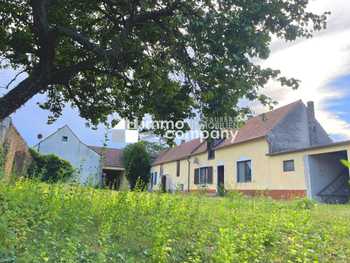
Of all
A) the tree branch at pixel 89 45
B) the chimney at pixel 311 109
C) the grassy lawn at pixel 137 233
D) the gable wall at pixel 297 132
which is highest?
the chimney at pixel 311 109

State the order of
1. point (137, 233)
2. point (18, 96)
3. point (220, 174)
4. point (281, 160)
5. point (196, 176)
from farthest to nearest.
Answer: point (196, 176) < point (220, 174) < point (281, 160) < point (18, 96) < point (137, 233)

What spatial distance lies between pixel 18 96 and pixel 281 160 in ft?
57.2

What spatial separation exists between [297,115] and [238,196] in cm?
1566

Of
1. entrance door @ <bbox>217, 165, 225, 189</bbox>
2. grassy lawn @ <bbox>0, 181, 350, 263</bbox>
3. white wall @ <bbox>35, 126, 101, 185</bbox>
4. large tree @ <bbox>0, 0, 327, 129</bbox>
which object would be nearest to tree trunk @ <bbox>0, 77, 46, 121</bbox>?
large tree @ <bbox>0, 0, 327, 129</bbox>

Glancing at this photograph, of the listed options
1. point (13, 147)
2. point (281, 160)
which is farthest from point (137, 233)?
point (281, 160)

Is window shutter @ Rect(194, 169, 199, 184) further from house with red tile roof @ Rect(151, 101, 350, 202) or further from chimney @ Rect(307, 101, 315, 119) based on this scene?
chimney @ Rect(307, 101, 315, 119)

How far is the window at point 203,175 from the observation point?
94.9 feet

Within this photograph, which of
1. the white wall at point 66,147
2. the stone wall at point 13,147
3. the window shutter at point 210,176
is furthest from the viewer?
the white wall at point 66,147

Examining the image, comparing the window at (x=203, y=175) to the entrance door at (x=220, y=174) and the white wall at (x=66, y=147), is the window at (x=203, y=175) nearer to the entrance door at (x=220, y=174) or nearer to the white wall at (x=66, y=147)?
the entrance door at (x=220, y=174)

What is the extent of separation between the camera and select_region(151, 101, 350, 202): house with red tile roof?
61.2ft

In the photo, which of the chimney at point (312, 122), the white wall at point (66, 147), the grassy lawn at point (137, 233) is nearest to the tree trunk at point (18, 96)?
the grassy lawn at point (137, 233)

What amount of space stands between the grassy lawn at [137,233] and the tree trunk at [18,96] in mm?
1588

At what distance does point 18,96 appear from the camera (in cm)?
667

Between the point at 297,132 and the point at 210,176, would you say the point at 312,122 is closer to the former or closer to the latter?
the point at 297,132
